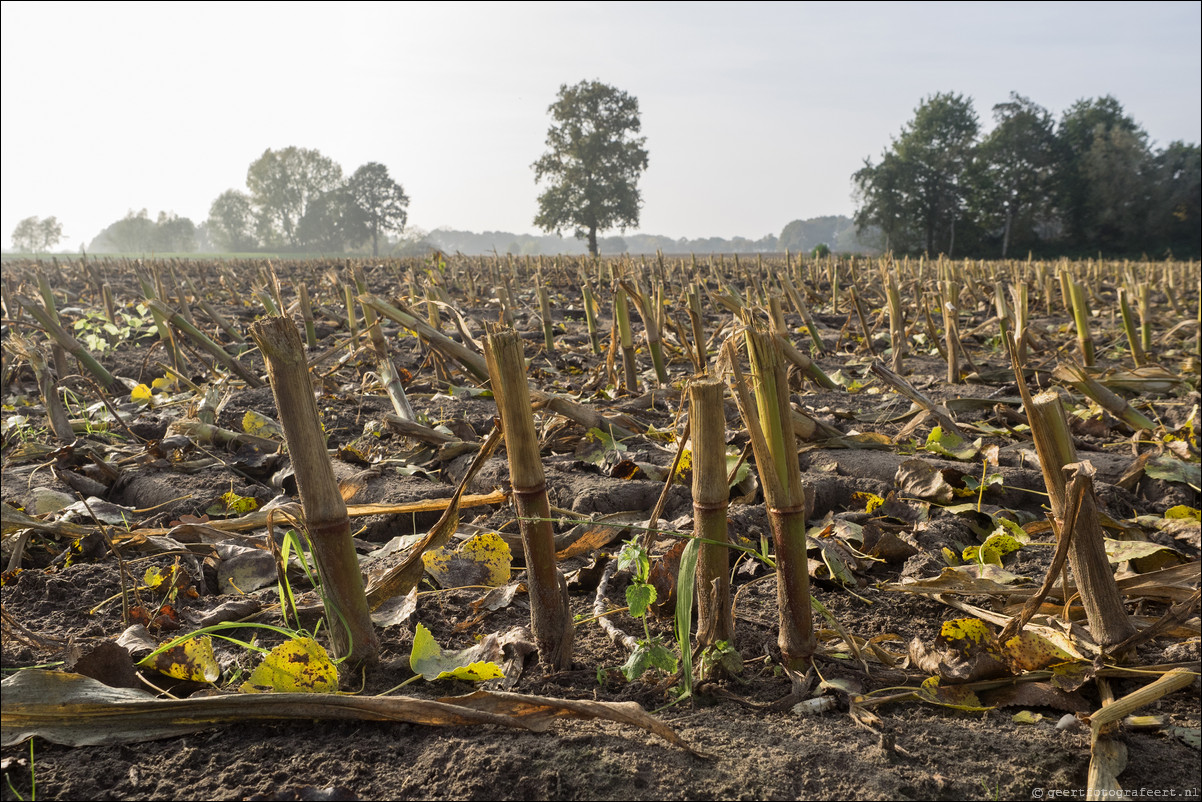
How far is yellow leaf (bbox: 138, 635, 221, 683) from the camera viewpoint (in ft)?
4.87

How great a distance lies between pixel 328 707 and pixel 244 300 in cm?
1277

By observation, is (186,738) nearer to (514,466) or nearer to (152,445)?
(514,466)

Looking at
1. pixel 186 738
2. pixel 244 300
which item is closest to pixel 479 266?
pixel 244 300

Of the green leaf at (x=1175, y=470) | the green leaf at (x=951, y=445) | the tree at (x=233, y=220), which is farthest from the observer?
the tree at (x=233, y=220)

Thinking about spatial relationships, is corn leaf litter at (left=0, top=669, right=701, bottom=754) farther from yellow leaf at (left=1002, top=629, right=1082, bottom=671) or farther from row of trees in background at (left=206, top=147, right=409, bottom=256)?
row of trees in background at (left=206, top=147, right=409, bottom=256)

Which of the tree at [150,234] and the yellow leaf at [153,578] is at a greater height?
the tree at [150,234]

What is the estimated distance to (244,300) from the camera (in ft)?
Answer: 40.9

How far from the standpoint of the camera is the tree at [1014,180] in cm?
5312

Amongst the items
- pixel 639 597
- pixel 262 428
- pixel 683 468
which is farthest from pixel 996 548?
pixel 262 428

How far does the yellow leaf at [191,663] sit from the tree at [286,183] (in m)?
104

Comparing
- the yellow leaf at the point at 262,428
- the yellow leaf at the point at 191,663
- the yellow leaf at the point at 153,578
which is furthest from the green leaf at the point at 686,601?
the yellow leaf at the point at 262,428

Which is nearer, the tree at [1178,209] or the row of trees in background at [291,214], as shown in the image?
the tree at [1178,209]

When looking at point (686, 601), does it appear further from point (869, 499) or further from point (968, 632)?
point (869, 499)

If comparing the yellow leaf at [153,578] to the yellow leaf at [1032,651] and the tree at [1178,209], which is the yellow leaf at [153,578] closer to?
the yellow leaf at [1032,651]
